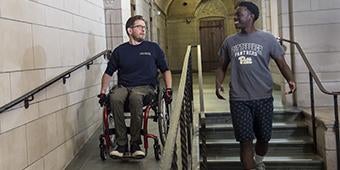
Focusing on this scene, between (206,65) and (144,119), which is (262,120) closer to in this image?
(144,119)

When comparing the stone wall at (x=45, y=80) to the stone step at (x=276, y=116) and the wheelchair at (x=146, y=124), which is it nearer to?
the wheelchair at (x=146, y=124)

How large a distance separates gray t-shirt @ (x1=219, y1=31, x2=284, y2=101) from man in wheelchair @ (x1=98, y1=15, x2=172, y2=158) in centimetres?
79

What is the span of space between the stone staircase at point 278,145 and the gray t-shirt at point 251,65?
1.70 metres

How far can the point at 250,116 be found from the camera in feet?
10.5

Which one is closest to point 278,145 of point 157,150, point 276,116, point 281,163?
point 281,163

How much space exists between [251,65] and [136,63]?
1.15 meters

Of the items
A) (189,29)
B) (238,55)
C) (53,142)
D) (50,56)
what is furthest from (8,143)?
(189,29)

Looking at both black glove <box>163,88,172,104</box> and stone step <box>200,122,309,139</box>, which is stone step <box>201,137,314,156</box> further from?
black glove <box>163,88,172,104</box>

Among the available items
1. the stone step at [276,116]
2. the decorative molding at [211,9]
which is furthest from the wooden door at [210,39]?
the stone step at [276,116]

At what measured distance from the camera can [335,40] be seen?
17.8 ft

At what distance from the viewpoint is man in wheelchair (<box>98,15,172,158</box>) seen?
12.0 feet

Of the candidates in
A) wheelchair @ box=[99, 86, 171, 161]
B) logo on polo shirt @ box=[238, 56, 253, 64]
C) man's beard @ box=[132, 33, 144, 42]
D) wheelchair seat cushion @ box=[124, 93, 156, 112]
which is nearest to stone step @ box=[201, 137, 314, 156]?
wheelchair @ box=[99, 86, 171, 161]

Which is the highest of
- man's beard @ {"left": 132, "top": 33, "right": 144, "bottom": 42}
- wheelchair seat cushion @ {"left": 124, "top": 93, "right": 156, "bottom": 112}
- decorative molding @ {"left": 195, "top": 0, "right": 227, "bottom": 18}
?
decorative molding @ {"left": 195, "top": 0, "right": 227, "bottom": 18}

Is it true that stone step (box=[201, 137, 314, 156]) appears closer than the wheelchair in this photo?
No
